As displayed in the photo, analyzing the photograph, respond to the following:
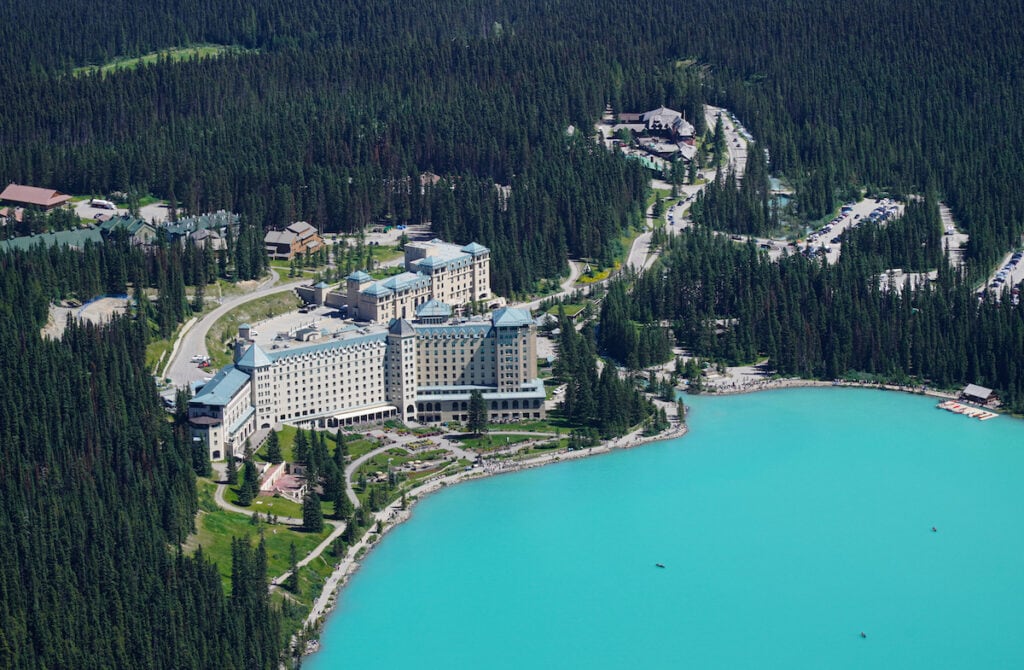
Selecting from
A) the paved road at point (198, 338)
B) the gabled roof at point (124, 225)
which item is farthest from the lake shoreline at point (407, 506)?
the gabled roof at point (124, 225)

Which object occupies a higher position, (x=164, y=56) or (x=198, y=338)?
(x=164, y=56)

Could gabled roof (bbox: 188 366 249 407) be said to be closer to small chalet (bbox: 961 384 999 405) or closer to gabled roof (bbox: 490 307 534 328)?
gabled roof (bbox: 490 307 534 328)

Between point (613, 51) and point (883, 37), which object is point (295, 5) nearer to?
point (613, 51)

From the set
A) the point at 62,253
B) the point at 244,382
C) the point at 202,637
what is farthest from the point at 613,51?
the point at 202,637

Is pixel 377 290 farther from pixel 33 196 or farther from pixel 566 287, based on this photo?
pixel 33 196

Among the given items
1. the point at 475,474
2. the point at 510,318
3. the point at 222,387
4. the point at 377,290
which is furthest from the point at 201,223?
the point at 475,474
